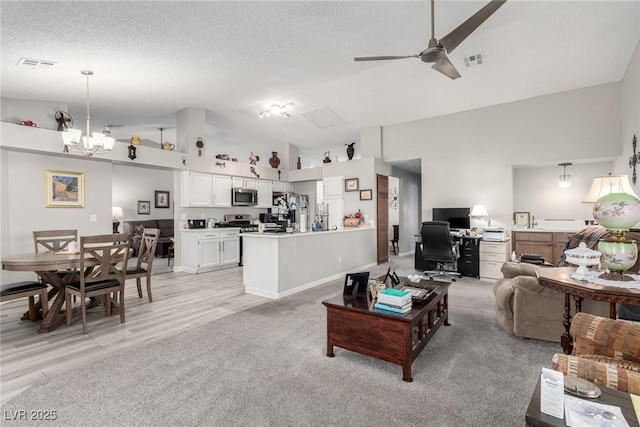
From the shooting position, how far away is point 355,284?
2727 mm

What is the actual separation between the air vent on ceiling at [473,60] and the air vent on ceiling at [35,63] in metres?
5.68

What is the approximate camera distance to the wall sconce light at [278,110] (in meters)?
5.87

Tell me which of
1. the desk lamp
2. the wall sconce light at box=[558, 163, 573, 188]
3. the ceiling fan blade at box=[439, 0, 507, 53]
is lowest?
the desk lamp

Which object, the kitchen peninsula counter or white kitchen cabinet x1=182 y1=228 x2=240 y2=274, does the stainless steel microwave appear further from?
the kitchen peninsula counter

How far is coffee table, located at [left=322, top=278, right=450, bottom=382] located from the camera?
2.11 m

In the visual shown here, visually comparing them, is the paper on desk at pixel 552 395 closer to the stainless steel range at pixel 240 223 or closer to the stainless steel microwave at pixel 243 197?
the stainless steel range at pixel 240 223

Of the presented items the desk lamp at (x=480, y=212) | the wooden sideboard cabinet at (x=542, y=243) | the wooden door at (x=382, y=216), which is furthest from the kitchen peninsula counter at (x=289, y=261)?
the wooden sideboard cabinet at (x=542, y=243)

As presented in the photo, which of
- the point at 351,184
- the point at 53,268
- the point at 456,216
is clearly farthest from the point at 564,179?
the point at 53,268

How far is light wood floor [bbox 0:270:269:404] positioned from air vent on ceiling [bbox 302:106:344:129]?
4.10 m

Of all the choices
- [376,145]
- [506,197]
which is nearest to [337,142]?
[376,145]

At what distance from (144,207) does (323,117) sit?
616 cm

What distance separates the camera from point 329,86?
554 cm

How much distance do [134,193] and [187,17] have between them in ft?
23.5

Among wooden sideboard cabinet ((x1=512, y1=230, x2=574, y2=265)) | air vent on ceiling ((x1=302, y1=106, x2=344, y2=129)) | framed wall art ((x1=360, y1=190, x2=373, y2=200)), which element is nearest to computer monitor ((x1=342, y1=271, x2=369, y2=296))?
framed wall art ((x1=360, y1=190, x2=373, y2=200))
